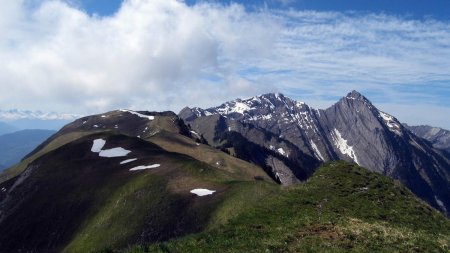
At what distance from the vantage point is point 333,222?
109 feet

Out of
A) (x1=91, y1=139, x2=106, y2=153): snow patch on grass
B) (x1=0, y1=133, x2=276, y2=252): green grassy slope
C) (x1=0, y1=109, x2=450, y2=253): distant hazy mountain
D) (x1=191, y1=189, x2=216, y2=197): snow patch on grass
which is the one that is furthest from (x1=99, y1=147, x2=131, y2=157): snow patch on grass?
(x1=191, y1=189, x2=216, y2=197): snow patch on grass

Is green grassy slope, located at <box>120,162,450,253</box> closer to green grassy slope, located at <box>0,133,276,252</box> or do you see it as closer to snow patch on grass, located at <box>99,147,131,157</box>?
green grassy slope, located at <box>0,133,276,252</box>

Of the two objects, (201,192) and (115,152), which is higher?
(115,152)

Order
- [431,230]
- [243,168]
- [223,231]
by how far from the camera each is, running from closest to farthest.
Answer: [223,231]
[431,230]
[243,168]

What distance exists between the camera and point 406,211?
40906mm

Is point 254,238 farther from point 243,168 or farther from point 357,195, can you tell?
point 243,168

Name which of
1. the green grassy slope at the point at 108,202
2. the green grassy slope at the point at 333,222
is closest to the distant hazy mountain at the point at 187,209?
the green grassy slope at the point at 333,222

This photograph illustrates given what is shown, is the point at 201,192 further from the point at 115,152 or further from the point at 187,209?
the point at 115,152

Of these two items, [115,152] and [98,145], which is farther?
[98,145]

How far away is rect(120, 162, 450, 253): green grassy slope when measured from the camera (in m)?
26.7

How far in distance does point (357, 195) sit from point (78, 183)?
6100cm

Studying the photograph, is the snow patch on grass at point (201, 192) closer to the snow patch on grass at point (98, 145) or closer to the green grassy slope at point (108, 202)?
the green grassy slope at point (108, 202)

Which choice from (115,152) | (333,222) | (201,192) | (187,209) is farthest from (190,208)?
(115,152)

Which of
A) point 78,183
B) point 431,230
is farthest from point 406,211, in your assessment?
point 78,183
